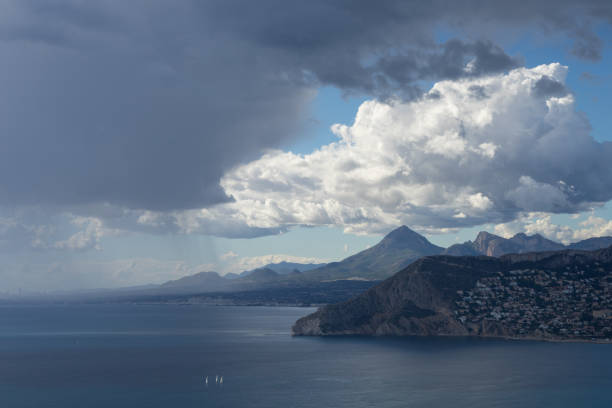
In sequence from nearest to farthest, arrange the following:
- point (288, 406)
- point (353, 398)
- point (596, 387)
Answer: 1. point (288, 406)
2. point (353, 398)
3. point (596, 387)

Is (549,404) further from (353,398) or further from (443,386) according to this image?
(353,398)

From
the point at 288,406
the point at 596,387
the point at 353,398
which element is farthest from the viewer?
the point at 596,387

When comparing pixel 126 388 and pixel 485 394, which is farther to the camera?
pixel 126 388

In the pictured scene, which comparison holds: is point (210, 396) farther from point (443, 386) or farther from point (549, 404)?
point (549, 404)

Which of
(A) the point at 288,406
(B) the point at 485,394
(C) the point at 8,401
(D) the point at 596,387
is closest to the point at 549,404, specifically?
(B) the point at 485,394

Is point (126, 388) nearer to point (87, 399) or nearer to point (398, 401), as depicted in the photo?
point (87, 399)

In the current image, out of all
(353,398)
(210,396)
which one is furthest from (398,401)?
(210,396)

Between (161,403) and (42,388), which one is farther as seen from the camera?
(42,388)
